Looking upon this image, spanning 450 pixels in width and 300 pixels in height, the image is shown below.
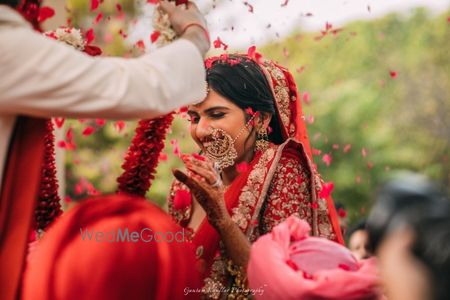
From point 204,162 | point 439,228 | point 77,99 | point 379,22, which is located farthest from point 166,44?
point 379,22

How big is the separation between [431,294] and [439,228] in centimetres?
14

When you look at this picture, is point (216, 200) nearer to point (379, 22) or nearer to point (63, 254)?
point (63, 254)

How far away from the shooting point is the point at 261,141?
2.96 m

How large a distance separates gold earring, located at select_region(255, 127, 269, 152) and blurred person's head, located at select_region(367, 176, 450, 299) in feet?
4.75

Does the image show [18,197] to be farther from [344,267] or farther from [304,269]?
[344,267]

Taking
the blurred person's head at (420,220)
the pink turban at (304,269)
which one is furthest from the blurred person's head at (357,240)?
the blurred person's head at (420,220)

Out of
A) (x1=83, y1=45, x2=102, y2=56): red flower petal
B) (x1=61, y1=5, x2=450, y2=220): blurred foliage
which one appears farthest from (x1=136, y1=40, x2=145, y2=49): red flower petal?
(x1=61, y1=5, x2=450, y2=220): blurred foliage

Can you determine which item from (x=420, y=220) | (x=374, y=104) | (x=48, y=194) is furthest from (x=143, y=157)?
(x=374, y=104)

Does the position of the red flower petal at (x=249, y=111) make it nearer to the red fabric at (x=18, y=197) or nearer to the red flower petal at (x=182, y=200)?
the red flower petal at (x=182, y=200)

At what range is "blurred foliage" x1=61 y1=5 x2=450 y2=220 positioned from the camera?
12.2 m

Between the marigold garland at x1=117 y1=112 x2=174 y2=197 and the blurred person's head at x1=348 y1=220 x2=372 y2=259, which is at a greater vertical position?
the blurred person's head at x1=348 y1=220 x2=372 y2=259

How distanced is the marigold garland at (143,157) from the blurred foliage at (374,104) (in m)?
7.55

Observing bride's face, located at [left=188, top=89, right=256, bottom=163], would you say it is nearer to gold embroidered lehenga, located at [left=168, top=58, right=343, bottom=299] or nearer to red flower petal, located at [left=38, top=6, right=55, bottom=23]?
gold embroidered lehenga, located at [left=168, top=58, right=343, bottom=299]

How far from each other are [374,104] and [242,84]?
10971 mm
